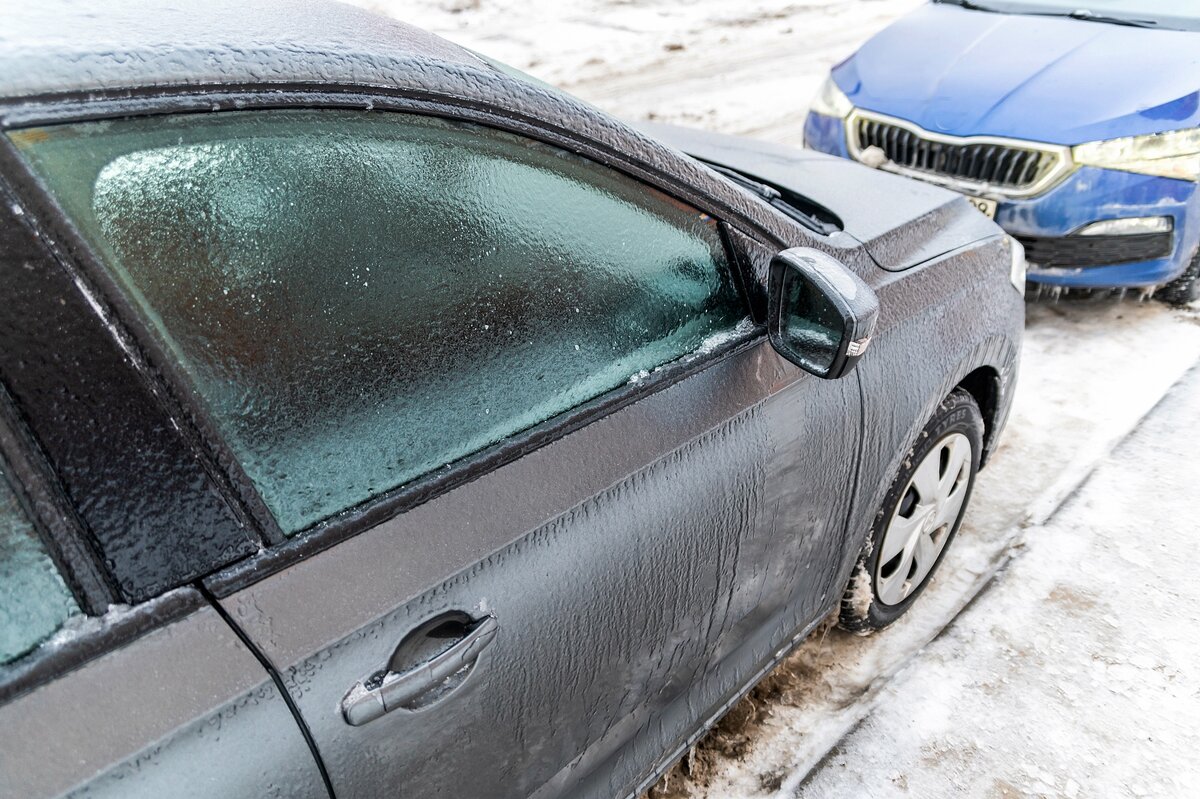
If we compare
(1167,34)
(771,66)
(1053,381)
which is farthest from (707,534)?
(771,66)

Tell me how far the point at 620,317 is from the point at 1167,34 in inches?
158

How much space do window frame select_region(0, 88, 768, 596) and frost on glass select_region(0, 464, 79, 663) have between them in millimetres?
162

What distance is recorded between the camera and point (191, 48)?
108cm

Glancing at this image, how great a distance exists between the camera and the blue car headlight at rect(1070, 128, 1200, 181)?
144 inches

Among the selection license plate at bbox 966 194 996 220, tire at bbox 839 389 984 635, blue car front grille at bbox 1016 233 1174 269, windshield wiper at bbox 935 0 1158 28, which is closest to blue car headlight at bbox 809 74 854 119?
license plate at bbox 966 194 996 220

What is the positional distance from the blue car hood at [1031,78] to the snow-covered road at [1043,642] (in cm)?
99

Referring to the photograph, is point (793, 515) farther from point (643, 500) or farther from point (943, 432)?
point (943, 432)

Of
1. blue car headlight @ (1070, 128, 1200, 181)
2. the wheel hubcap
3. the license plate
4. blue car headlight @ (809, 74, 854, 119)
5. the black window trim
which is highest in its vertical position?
the black window trim

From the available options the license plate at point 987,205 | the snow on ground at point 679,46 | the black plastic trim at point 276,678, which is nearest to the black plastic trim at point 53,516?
the black plastic trim at point 276,678

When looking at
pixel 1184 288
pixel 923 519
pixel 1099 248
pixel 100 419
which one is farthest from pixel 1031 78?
pixel 100 419

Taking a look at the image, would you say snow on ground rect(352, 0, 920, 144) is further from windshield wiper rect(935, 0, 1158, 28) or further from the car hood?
the car hood

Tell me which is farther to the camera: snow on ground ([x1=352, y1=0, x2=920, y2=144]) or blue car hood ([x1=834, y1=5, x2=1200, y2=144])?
snow on ground ([x1=352, y1=0, x2=920, y2=144])

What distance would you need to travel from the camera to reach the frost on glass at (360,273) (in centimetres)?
105

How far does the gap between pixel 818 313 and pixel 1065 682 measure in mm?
1535
